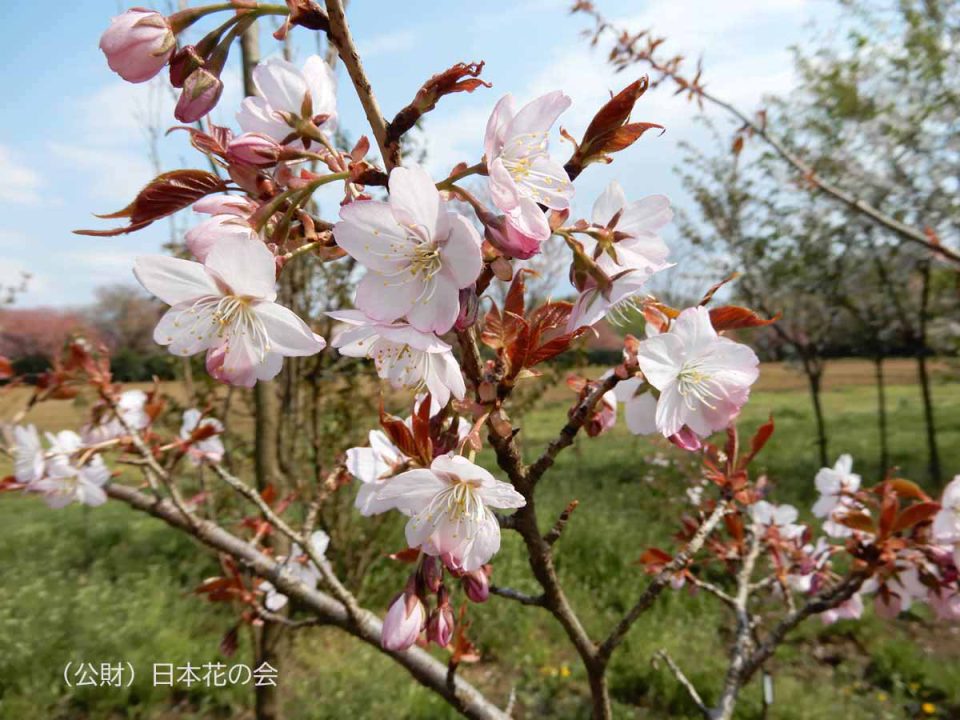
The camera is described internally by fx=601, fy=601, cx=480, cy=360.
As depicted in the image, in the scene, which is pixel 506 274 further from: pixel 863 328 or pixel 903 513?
pixel 863 328

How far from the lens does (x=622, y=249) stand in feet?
1.83

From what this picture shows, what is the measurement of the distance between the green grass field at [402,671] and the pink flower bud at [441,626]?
1332mm

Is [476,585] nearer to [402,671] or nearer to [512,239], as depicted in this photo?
[512,239]

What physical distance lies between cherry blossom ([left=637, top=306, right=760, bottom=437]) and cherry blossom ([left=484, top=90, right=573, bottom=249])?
168mm

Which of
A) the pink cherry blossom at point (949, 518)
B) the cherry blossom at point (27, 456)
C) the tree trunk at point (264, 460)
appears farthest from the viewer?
the tree trunk at point (264, 460)

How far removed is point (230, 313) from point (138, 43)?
22 cm

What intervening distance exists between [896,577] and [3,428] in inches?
80.5

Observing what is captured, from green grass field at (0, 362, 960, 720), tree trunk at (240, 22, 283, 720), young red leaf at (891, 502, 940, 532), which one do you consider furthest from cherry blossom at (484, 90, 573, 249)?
tree trunk at (240, 22, 283, 720)

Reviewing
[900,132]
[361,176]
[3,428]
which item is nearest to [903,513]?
[361,176]

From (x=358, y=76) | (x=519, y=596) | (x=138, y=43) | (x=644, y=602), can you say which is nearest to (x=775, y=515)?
(x=644, y=602)

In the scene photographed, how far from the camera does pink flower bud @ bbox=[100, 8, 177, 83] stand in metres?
A: 0.48

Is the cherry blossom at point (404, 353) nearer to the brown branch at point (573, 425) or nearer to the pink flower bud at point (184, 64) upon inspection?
the brown branch at point (573, 425)

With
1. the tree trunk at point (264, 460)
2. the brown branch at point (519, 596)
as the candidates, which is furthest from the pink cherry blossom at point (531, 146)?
the tree trunk at point (264, 460)

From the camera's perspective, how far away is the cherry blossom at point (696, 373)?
57cm
